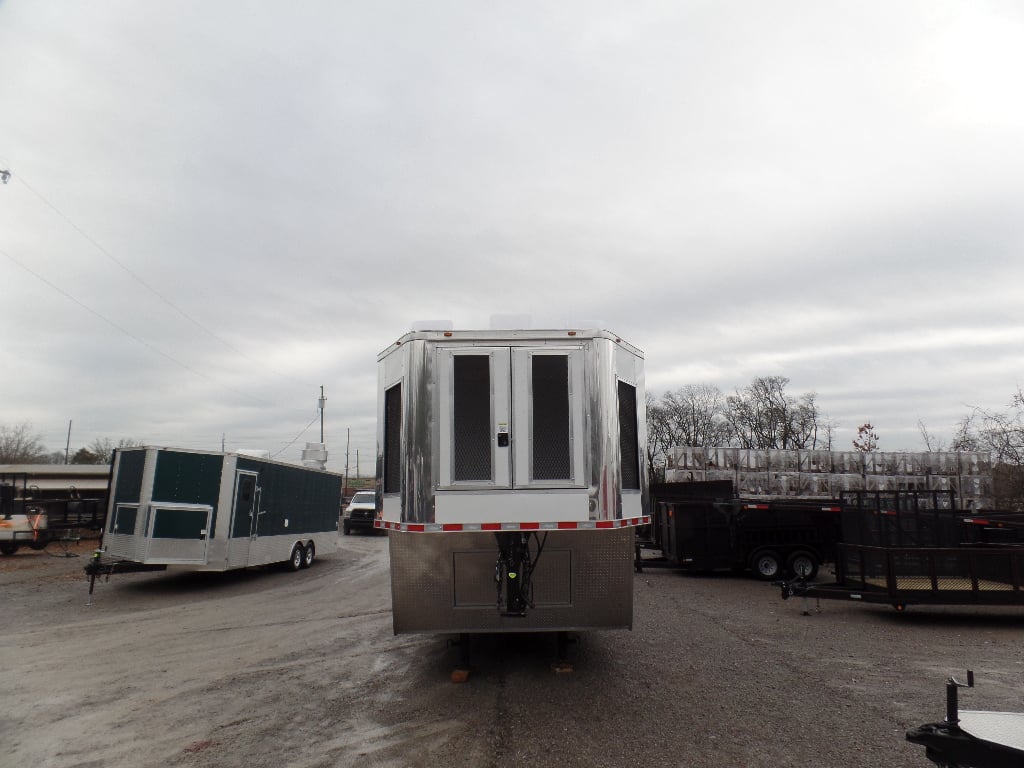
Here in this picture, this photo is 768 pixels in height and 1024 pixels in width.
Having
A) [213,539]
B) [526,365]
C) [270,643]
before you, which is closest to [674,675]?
[526,365]

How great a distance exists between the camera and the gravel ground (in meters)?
4.75

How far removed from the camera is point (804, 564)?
44.5ft

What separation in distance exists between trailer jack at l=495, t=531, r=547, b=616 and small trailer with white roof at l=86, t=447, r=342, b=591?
325 inches

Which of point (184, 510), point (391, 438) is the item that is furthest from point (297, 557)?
point (391, 438)

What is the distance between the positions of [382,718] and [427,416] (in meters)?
2.53

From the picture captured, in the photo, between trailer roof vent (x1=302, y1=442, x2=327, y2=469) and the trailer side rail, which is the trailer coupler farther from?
the trailer side rail

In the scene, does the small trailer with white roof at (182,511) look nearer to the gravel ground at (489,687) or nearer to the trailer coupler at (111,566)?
the trailer coupler at (111,566)

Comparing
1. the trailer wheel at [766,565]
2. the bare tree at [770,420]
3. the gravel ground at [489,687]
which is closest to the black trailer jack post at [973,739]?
the gravel ground at [489,687]

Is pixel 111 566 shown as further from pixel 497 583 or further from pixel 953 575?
pixel 953 575

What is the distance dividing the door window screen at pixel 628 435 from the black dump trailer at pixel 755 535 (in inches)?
315

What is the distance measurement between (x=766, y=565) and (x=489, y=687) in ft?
31.0

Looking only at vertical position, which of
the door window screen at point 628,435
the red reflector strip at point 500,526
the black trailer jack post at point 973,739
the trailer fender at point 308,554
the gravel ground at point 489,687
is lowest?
the gravel ground at point 489,687

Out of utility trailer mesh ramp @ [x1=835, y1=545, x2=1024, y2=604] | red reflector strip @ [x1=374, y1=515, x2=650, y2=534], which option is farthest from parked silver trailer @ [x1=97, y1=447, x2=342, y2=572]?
utility trailer mesh ramp @ [x1=835, y1=545, x2=1024, y2=604]

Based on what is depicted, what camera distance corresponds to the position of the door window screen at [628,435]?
6.37 metres
